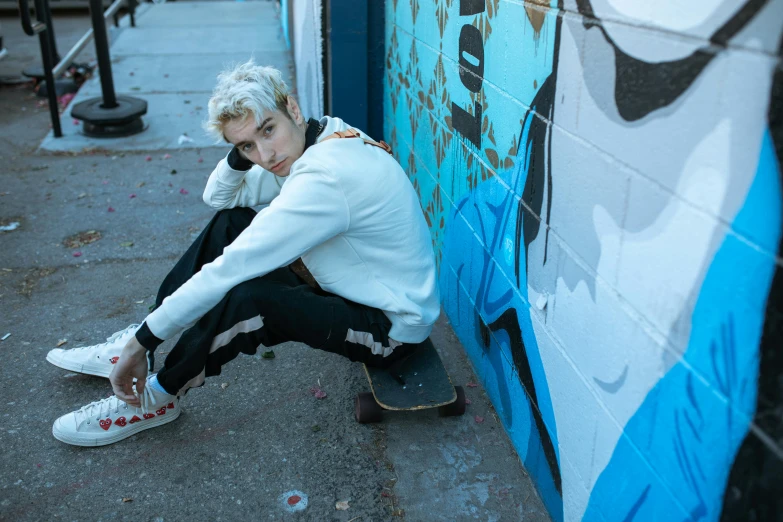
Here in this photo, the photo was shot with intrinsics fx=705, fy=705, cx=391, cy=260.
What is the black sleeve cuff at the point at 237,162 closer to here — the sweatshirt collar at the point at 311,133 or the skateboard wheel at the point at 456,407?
the sweatshirt collar at the point at 311,133

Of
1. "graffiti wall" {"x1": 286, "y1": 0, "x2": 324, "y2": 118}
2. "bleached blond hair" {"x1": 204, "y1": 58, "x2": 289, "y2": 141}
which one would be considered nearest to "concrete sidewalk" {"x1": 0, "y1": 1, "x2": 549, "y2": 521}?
"bleached blond hair" {"x1": 204, "y1": 58, "x2": 289, "y2": 141}

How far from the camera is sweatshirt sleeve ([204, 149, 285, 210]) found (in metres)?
2.94

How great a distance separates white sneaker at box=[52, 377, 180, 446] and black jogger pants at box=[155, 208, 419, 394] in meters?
0.11

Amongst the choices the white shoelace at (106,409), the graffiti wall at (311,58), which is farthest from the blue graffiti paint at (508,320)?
the graffiti wall at (311,58)

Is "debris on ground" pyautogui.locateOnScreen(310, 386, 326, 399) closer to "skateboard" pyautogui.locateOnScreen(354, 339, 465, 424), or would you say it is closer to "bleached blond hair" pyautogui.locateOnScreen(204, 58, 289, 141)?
"skateboard" pyautogui.locateOnScreen(354, 339, 465, 424)

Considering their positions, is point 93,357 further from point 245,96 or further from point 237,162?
point 245,96

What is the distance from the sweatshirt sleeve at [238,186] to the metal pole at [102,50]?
12.9ft

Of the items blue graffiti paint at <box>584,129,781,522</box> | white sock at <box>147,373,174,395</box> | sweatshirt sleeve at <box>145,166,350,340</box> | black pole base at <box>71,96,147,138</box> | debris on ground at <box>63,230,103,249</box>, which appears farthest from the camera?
black pole base at <box>71,96,147,138</box>

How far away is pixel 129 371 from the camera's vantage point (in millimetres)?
2473

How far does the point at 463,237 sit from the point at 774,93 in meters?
2.08

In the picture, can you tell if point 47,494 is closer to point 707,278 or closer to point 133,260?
point 133,260

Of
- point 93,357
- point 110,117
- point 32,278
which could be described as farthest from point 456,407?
point 110,117

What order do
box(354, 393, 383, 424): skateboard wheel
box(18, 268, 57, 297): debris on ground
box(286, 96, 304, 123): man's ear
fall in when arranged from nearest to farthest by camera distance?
box(286, 96, 304, 123): man's ear < box(354, 393, 383, 424): skateboard wheel < box(18, 268, 57, 297): debris on ground

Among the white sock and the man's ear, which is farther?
the white sock
